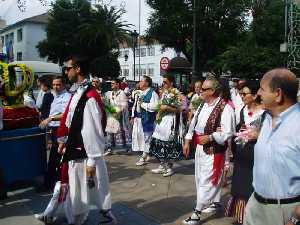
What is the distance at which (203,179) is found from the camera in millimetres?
5707

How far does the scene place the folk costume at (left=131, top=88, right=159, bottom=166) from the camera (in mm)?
9547

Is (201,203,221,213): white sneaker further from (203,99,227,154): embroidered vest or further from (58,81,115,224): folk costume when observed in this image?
(58,81,115,224): folk costume

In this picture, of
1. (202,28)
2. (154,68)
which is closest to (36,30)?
(154,68)

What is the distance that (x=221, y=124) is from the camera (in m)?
5.67

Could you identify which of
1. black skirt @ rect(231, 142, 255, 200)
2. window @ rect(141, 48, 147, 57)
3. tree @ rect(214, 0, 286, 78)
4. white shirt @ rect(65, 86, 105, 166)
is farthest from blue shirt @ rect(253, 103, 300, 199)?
window @ rect(141, 48, 147, 57)

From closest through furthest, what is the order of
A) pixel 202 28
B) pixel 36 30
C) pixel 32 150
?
1. pixel 32 150
2. pixel 202 28
3. pixel 36 30

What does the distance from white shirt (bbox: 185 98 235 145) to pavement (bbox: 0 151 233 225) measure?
1062 millimetres

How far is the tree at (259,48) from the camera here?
135 feet

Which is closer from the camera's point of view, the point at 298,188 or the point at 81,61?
A: the point at 298,188

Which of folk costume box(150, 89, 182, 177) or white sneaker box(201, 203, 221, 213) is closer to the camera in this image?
white sneaker box(201, 203, 221, 213)

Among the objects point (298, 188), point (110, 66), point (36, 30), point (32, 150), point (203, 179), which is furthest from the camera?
point (36, 30)

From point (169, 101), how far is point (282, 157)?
19.0 feet

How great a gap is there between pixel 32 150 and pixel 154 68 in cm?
7324

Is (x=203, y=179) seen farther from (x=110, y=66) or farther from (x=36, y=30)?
(x=36, y=30)
